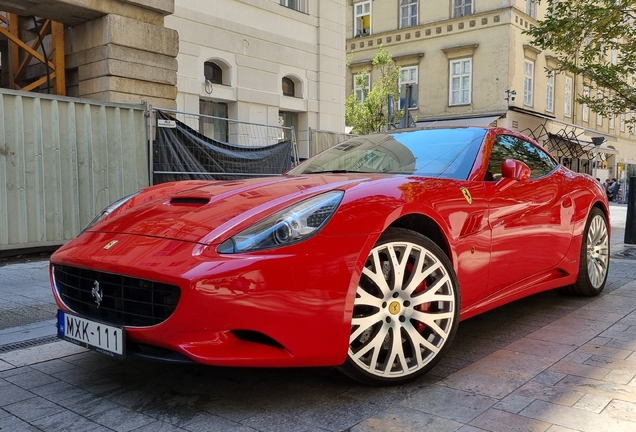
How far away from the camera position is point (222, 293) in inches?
94.5

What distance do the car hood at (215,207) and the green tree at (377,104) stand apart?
21410 millimetres

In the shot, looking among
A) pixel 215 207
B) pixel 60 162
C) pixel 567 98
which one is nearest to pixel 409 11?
pixel 567 98

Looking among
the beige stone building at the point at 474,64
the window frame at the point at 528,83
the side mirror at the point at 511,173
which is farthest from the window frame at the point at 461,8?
the side mirror at the point at 511,173

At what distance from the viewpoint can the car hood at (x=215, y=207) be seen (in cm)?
269

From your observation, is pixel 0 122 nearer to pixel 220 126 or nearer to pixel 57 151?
pixel 57 151

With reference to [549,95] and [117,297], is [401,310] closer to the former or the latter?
[117,297]

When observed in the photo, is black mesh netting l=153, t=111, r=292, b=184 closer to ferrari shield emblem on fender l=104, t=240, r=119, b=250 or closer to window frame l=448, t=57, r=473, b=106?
ferrari shield emblem on fender l=104, t=240, r=119, b=250

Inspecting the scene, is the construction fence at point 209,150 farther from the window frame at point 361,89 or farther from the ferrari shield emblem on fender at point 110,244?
the window frame at point 361,89

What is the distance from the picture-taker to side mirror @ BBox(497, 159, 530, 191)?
375cm

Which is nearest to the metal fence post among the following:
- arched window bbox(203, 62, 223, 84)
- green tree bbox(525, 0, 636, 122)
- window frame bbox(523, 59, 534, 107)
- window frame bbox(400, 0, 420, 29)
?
green tree bbox(525, 0, 636, 122)

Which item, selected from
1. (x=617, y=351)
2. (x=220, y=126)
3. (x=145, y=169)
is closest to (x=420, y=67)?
(x=220, y=126)

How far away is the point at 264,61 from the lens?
44.4 feet

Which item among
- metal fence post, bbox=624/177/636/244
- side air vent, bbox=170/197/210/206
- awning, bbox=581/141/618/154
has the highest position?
awning, bbox=581/141/618/154

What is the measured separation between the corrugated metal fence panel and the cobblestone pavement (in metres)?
3.43
